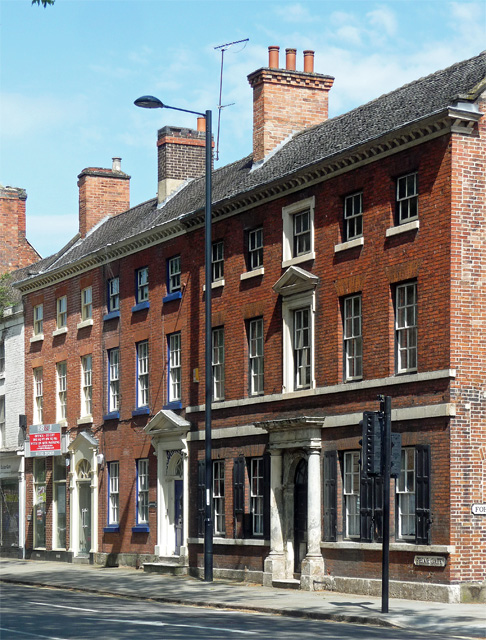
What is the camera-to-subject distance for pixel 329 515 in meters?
28.3

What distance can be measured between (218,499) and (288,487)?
3857 mm

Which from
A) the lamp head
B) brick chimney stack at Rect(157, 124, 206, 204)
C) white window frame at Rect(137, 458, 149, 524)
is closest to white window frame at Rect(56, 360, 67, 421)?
white window frame at Rect(137, 458, 149, 524)

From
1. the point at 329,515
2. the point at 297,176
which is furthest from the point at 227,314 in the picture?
the point at 329,515

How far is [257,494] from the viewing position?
3188cm

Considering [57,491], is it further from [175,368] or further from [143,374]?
[175,368]

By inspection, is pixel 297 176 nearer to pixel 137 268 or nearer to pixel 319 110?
pixel 319 110

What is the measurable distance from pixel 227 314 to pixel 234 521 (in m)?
5.48

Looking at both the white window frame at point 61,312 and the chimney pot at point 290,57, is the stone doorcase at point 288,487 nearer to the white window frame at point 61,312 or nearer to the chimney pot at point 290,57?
the chimney pot at point 290,57

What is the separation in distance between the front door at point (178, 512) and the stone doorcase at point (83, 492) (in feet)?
17.8

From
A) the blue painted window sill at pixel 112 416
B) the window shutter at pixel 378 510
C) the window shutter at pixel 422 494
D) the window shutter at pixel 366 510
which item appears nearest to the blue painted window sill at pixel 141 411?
the blue painted window sill at pixel 112 416

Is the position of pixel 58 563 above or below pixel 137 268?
below

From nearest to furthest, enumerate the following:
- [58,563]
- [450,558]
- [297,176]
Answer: [450,558] → [297,176] → [58,563]

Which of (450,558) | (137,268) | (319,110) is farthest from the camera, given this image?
(137,268)

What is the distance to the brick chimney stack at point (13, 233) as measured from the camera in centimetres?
5534
